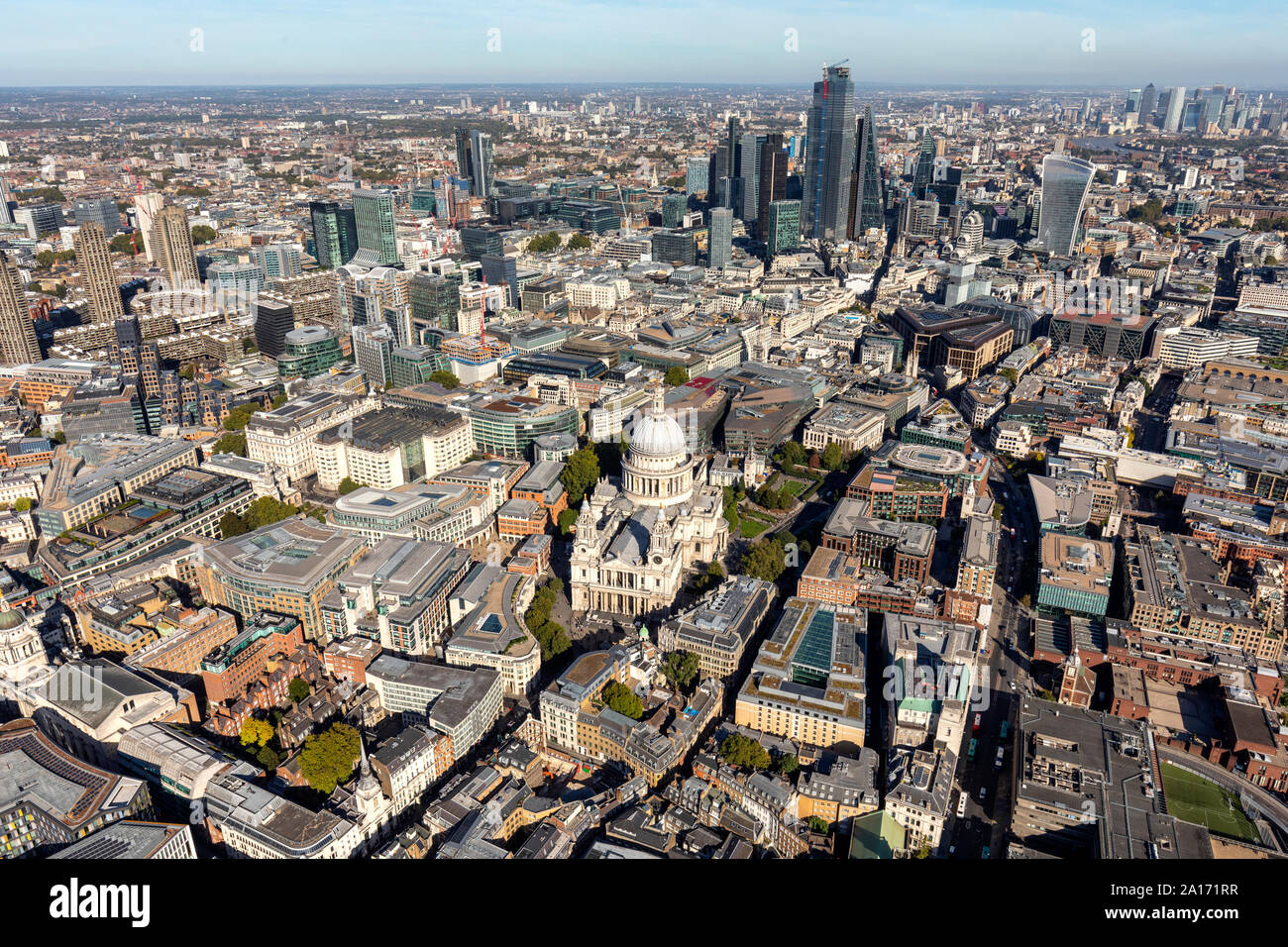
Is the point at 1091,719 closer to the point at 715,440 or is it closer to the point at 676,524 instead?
the point at 676,524

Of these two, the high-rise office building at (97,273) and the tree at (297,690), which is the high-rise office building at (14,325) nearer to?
the high-rise office building at (97,273)

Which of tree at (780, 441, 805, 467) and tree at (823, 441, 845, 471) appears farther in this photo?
tree at (780, 441, 805, 467)

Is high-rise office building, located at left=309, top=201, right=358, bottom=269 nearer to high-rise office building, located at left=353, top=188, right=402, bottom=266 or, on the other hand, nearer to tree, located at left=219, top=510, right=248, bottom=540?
high-rise office building, located at left=353, top=188, right=402, bottom=266

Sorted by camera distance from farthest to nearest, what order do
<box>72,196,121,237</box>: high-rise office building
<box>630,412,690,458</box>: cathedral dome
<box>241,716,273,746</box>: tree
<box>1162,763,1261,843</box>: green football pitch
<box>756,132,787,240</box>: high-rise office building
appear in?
<box>756,132,787,240</box>: high-rise office building → <box>72,196,121,237</box>: high-rise office building → <box>630,412,690,458</box>: cathedral dome → <box>241,716,273,746</box>: tree → <box>1162,763,1261,843</box>: green football pitch

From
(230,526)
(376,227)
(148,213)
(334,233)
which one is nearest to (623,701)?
(230,526)

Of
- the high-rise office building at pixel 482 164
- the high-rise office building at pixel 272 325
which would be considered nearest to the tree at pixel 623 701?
the high-rise office building at pixel 272 325

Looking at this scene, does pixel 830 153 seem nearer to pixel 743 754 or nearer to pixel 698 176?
pixel 698 176

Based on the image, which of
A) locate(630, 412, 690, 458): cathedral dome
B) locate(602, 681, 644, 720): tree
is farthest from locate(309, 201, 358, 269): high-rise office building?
locate(602, 681, 644, 720): tree
